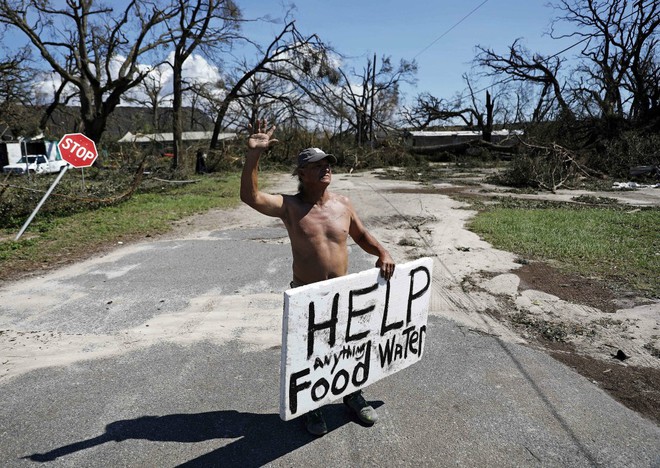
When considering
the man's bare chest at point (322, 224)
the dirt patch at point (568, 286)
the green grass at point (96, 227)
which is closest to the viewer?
the man's bare chest at point (322, 224)

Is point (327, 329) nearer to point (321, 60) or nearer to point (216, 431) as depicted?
point (216, 431)

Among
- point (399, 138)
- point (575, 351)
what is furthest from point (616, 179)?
point (575, 351)

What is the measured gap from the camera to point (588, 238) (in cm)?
844

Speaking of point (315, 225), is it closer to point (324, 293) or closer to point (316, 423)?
point (324, 293)

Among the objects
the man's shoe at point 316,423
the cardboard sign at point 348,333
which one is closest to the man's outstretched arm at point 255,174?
the cardboard sign at point 348,333

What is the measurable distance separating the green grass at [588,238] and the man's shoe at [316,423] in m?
4.71

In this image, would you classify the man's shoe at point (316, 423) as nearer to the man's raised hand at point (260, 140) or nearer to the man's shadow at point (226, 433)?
the man's shadow at point (226, 433)

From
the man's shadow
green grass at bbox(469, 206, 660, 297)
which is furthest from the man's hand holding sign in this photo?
green grass at bbox(469, 206, 660, 297)

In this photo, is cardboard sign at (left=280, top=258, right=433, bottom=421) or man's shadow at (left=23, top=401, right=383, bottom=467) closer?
cardboard sign at (left=280, top=258, right=433, bottom=421)

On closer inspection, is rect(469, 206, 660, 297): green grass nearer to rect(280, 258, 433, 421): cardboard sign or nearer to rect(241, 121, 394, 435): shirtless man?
rect(280, 258, 433, 421): cardboard sign

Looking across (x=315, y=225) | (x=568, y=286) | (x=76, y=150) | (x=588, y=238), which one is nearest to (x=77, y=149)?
(x=76, y=150)

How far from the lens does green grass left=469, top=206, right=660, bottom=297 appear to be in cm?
648

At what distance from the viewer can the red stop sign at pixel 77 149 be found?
32.2 ft

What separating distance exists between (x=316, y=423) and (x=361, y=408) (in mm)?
307
